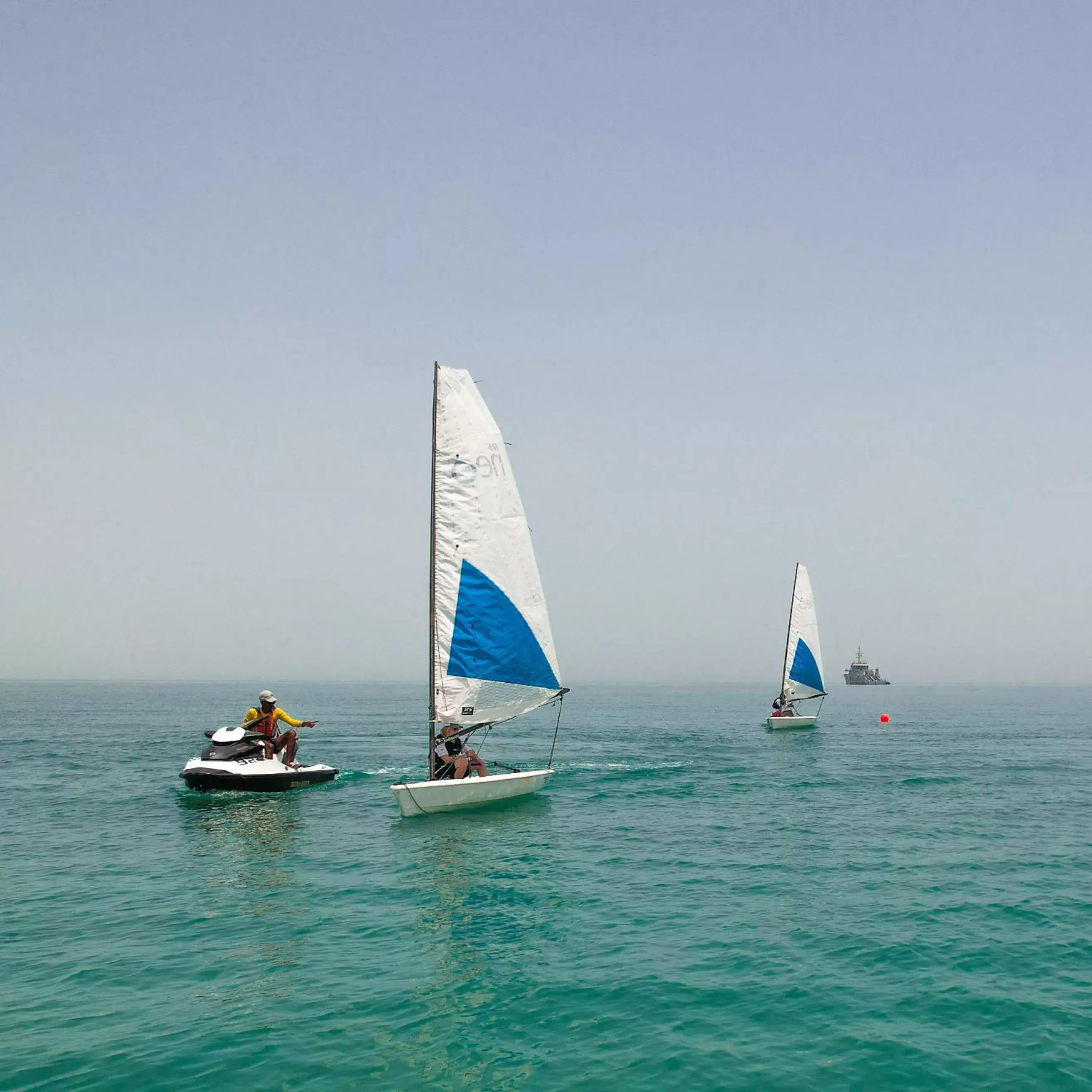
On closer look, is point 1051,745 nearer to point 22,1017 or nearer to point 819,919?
point 819,919

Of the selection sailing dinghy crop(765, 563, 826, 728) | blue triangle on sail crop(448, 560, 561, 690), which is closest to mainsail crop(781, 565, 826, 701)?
sailing dinghy crop(765, 563, 826, 728)

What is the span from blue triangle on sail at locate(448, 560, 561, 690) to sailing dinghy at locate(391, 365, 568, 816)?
0.03 metres

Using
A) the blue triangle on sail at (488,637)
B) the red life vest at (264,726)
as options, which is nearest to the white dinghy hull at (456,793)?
the blue triangle on sail at (488,637)

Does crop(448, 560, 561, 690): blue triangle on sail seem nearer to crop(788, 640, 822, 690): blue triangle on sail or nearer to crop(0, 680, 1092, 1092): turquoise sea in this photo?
crop(0, 680, 1092, 1092): turquoise sea

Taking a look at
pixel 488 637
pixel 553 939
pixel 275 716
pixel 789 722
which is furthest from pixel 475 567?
pixel 789 722

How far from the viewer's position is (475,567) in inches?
1119

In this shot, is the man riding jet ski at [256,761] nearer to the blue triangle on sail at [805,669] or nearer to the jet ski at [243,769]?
the jet ski at [243,769]

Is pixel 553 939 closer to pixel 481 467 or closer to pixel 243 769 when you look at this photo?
pixel 481 467

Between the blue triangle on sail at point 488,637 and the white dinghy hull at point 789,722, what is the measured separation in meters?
41.5

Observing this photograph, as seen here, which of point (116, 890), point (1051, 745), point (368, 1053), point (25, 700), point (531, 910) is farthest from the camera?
point (25, 700)

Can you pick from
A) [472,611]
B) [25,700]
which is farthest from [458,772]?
[25,700]

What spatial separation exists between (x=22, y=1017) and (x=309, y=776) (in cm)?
2185

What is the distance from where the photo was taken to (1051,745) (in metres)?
57.8

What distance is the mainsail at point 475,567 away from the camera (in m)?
28.1
